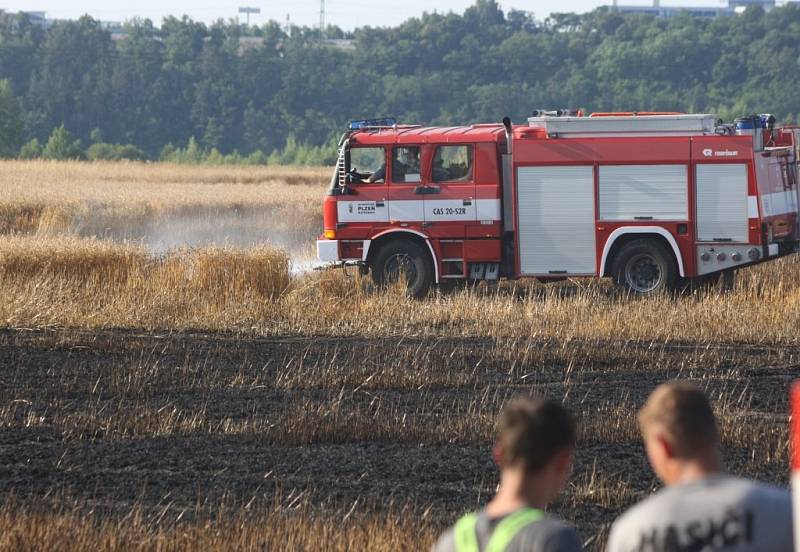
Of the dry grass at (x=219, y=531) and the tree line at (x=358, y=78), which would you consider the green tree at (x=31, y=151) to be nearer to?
the tree line at (x=358, y=78)

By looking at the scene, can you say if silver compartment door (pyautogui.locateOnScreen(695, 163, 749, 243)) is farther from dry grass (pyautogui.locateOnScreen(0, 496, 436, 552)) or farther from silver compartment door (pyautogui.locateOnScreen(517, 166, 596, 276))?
dry grass (pyautogui.locateOnScreen(0, 496, 436, 552))

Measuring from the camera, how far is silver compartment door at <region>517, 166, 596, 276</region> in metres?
18.5

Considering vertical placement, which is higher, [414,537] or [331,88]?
[331,88]

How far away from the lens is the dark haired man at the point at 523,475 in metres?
3.45

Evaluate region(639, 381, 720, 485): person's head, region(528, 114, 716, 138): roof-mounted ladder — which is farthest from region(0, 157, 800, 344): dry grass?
region(639, 381, 720, 485): person's head

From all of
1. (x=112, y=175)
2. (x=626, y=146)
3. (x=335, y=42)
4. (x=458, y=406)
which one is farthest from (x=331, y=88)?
(x=458, y=406)

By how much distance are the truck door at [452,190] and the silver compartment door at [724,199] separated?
2970mm

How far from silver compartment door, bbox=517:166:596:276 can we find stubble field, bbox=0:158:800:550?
54cm

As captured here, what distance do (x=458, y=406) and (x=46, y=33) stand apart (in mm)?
121539

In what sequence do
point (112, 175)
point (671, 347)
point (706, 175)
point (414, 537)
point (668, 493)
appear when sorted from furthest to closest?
point (112, 175)
point (706, 175)
point (671, 347)
point (414, 537)
point (668, 493)

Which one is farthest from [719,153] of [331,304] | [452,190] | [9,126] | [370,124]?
[9,126]

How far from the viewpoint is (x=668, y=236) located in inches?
720

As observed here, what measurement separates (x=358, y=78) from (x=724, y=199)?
10374 cm

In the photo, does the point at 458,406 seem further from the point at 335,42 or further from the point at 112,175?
the point at 335,42
